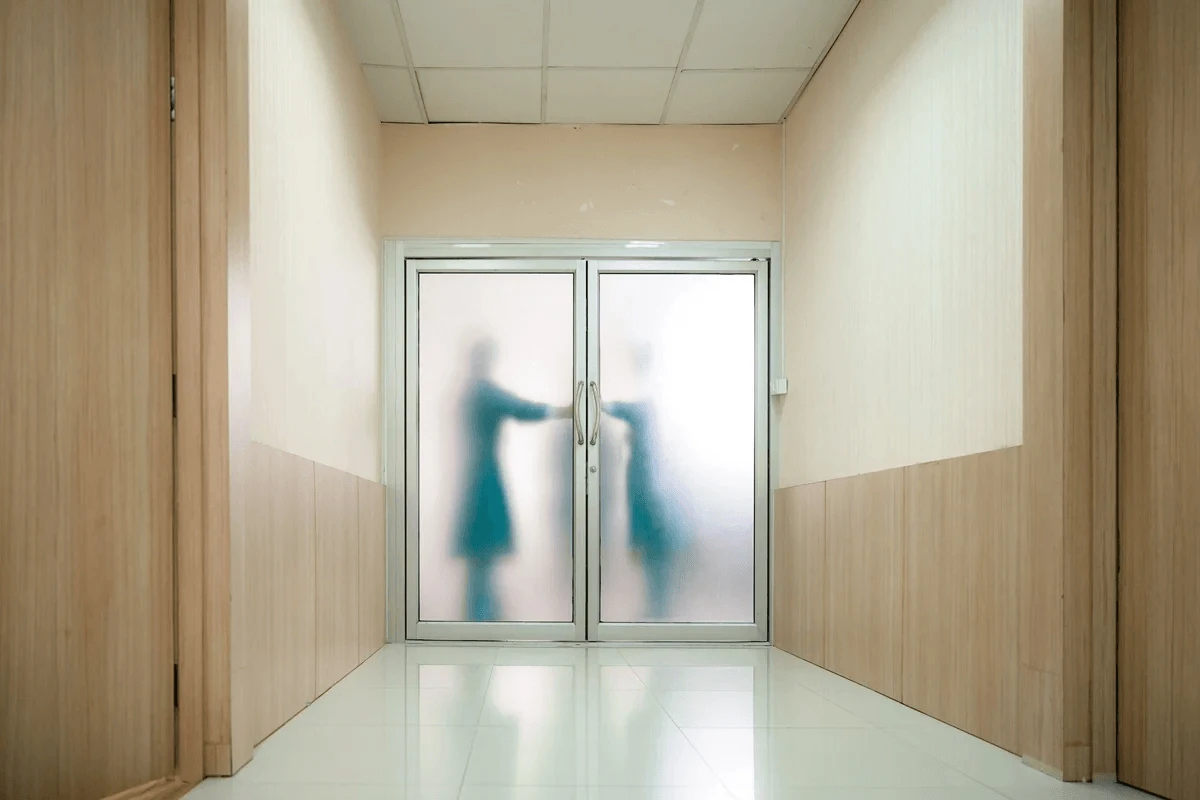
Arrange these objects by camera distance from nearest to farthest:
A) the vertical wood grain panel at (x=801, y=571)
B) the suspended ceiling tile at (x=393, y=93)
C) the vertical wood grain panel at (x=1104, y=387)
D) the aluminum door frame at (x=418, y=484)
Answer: the vertical wood grain panel at (x=1104, y=387) < the vertical wood grain panel at (x=801, y=571) < the suspended ceiling tile at (x=393, y=93) < the aluminum door frame at (x=418, y=484)

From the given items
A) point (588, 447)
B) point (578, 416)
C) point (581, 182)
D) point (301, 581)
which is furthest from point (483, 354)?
point (301, 581)

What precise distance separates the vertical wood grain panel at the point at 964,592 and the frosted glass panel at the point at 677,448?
6.96ft

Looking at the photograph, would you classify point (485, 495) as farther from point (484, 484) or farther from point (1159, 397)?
point (1159, 397)

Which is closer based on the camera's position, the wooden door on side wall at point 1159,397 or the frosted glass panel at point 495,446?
the wooden door on side wall at point 1159,397

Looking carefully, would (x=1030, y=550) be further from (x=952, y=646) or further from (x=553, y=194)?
(x=553, y=194)

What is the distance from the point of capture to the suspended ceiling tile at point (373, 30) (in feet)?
14.4

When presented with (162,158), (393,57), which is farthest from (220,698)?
(393,57)

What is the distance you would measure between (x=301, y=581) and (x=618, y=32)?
8.36ft

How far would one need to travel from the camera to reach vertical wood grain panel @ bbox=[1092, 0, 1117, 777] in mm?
2572

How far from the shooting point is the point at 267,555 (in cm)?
316

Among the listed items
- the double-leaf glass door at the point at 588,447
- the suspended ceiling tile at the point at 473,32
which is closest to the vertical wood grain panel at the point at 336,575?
the double-leaf glass door at the point at 588,447

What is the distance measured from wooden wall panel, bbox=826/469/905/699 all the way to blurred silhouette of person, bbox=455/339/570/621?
177cm

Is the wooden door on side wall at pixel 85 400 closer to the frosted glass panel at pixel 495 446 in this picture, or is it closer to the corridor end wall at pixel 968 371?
the corridor end wall at pixel 968 371

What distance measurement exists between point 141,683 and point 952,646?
2193 mm
